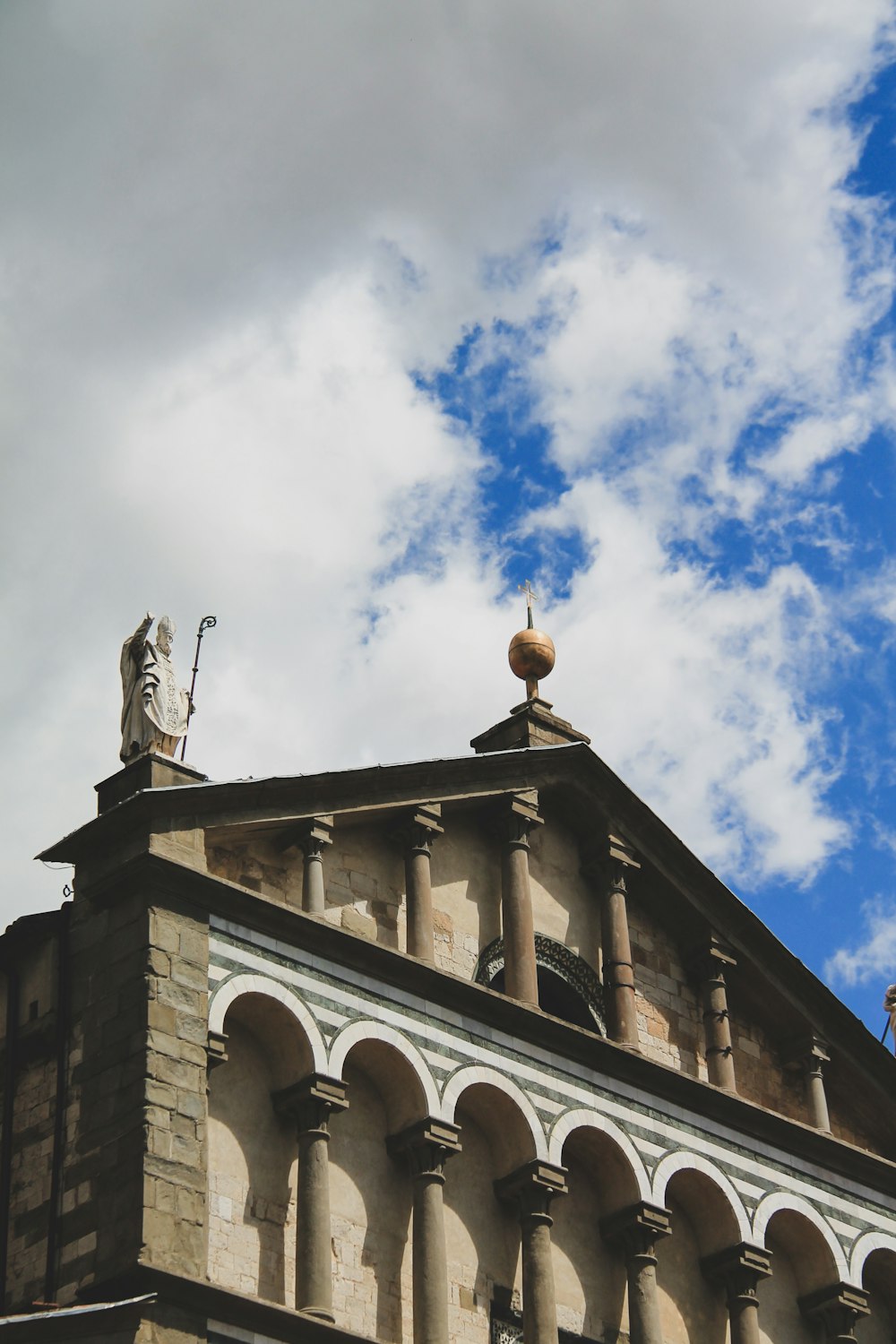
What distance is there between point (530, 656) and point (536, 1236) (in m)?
7.05

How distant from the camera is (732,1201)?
26.2 meters

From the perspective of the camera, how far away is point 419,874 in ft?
82.3

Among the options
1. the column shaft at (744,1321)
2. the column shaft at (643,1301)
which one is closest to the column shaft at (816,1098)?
the column shaft at (744,1321)

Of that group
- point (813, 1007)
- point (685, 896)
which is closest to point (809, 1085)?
point (813, 1007)

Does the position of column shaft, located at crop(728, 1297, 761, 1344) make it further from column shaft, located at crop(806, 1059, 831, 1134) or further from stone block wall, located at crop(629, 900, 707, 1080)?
column shaft, located at crop(806, 1059, 831, 1134)

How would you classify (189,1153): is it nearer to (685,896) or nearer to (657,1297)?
(657,1297)

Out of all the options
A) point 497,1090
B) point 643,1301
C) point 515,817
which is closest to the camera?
point 497,1090

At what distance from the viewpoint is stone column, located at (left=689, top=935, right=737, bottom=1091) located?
1077 inches

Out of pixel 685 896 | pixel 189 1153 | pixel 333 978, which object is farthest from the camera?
pixel 685 896

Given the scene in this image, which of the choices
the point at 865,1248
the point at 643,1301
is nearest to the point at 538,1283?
the point at 643,1301

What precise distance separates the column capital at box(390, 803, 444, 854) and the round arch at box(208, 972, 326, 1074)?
2.84 metres

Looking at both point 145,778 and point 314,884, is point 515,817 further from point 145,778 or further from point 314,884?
point 145,778

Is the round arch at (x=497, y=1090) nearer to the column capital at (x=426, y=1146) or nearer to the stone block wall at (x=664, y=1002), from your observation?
the column capital at (x=426, y=1146)

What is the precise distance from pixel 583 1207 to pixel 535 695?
589 centimetres
